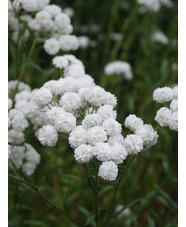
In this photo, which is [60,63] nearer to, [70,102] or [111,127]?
[70,102]

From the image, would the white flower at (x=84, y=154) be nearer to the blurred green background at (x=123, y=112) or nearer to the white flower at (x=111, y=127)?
the white flower at (x=111, y=127)

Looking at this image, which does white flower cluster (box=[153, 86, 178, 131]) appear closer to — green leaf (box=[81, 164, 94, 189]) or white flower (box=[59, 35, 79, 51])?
green leaf (box=[81, 164, 94, 189])

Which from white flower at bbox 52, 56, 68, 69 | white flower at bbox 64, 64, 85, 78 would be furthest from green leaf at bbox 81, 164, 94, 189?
white flower at bbox 52, 56, 68, 69

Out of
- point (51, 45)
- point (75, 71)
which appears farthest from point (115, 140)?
point (51, 45)

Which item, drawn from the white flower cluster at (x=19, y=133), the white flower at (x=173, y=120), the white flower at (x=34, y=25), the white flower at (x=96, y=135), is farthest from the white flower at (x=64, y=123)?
the white flower at (x=34, y=25)

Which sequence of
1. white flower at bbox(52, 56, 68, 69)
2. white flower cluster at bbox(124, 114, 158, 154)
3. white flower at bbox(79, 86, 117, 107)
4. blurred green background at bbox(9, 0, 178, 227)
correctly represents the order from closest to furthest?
white flower cluster at bbox(124, 114, 158, 154) → white flower at bbox(79, 86, 117, 107) → white flower at bbox(52, 56, 68, 69) → blurred green background at bbox(9, 0, 178, 227)
